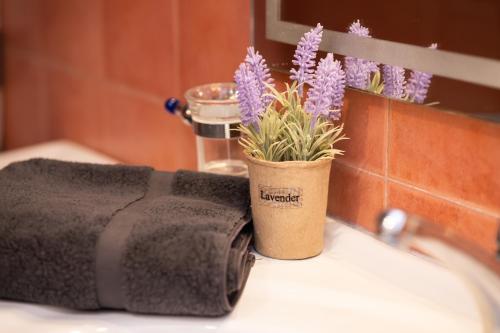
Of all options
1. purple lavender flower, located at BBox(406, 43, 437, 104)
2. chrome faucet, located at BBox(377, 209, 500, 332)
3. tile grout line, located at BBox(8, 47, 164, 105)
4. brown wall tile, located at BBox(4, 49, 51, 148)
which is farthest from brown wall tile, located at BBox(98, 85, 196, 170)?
chrome faucet, located at BBox(377, 209, 500, 332)

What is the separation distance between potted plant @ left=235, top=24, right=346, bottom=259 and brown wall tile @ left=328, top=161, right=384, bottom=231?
0.20 ft

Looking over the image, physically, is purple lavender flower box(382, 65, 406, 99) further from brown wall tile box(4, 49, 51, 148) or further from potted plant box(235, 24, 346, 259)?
brown wall tile box(4, 49, 51, 148)

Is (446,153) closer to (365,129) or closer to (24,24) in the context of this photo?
(365,129)

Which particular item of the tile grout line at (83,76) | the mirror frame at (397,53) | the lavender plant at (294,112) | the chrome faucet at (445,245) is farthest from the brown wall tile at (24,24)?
the chrome faucet at (445,245)

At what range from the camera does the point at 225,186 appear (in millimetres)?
912

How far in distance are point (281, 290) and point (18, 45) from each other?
0.96 metres

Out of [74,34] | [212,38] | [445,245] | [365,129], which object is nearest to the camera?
[445,245]

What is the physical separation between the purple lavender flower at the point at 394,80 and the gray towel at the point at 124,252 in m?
0.20

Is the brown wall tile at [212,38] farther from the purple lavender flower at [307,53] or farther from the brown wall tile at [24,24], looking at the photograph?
the brown wall tile at [24,24]

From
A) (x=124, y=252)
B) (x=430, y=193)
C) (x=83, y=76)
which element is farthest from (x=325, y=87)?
(x=83, y=76)

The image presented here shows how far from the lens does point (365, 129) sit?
0.89 m

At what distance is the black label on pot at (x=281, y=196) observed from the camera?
0.84m

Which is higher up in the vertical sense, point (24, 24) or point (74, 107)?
point (24, 24)

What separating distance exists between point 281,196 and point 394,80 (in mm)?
164
